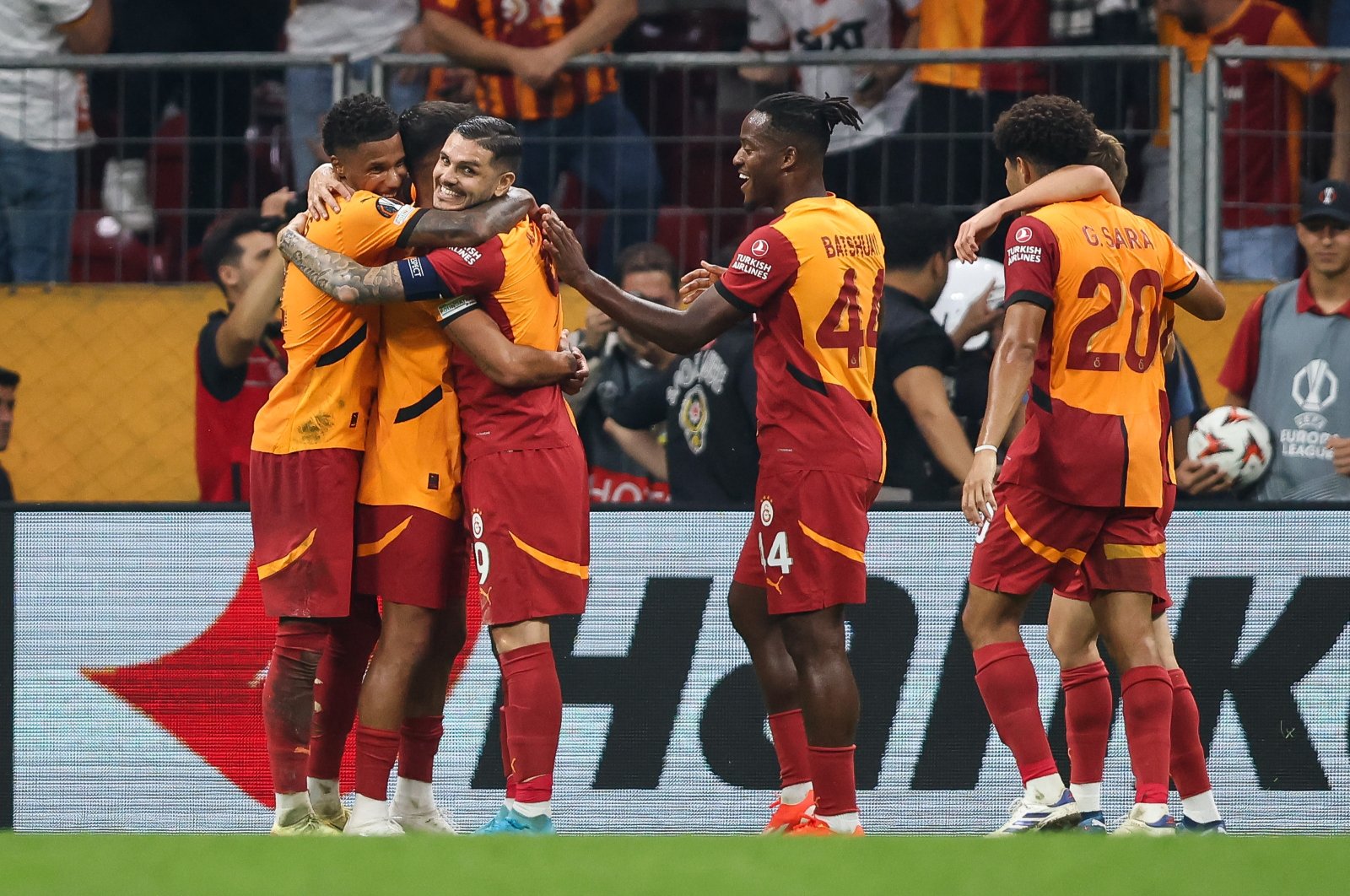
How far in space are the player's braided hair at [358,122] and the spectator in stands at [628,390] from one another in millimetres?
2251

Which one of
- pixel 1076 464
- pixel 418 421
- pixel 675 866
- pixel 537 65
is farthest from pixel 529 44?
pixel 675 866

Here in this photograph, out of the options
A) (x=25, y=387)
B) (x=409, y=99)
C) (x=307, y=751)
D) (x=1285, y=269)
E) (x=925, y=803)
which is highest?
(x=409, y=99)

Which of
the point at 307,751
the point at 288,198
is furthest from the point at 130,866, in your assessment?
the point at 288,198

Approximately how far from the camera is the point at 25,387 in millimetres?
8375

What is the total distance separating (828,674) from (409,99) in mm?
4171

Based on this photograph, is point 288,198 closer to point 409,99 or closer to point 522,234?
point 409,99

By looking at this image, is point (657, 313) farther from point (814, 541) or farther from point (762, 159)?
point (814, 541)

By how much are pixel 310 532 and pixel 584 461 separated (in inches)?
33.3

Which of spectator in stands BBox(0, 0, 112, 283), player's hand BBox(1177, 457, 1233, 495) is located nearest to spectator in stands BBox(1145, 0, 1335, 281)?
player's hand BBox(1177, 457, 1233, 495)

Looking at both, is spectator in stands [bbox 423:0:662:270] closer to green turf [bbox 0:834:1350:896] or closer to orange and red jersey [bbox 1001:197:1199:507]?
orange and red jersey [bbox 1001:197:1199:507]

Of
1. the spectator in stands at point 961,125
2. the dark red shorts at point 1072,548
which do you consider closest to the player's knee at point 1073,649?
the dark red shorts at point 1072,548

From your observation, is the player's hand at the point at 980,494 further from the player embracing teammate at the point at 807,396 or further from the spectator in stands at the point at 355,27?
the spectator in stands at the point at 355,27

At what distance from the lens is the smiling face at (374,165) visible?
577 cm

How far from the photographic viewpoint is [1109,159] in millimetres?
6086
